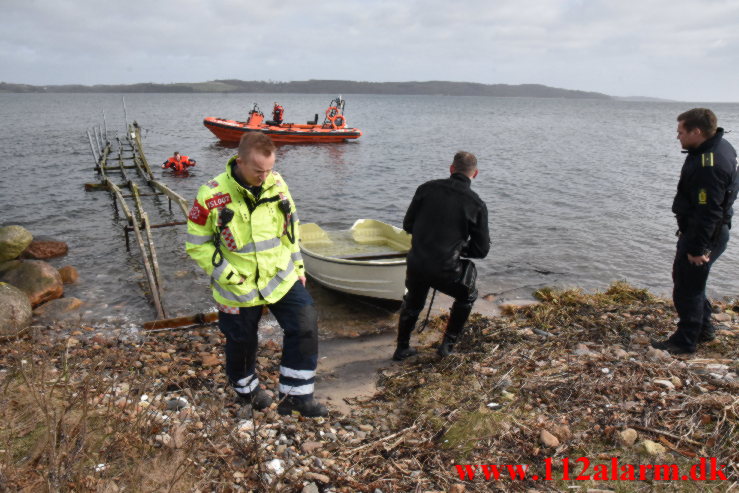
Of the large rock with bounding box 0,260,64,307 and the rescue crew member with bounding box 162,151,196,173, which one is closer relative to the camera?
the large rock with bounding box 0,260,64,307

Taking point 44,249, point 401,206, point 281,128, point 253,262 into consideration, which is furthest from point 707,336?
point 281,128

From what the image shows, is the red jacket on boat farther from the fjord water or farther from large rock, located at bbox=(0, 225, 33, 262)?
large rock, located at bbox=(0, 225, 33, 262)

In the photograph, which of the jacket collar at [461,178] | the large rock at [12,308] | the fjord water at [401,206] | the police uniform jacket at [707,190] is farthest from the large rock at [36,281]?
the police uniform jacket at [707,190]

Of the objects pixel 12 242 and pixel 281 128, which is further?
pixel 281 128

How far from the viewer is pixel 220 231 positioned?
148 inches

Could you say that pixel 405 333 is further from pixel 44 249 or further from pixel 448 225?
pixel 44 249

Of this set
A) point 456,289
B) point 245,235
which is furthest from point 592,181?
point 245,235

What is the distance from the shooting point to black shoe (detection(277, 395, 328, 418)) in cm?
426

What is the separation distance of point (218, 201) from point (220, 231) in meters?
0.23

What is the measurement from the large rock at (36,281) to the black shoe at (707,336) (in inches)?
378

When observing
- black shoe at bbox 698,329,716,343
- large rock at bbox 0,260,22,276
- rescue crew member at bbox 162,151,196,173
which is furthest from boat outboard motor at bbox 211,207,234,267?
rescue crew member at bbox 162,151,196,173

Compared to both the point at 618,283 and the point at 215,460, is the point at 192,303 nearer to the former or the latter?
the point at 215,460

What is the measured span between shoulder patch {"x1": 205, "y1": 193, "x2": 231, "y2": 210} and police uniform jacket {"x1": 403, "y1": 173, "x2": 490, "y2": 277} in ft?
6.25

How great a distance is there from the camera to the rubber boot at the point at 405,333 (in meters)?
5.59
